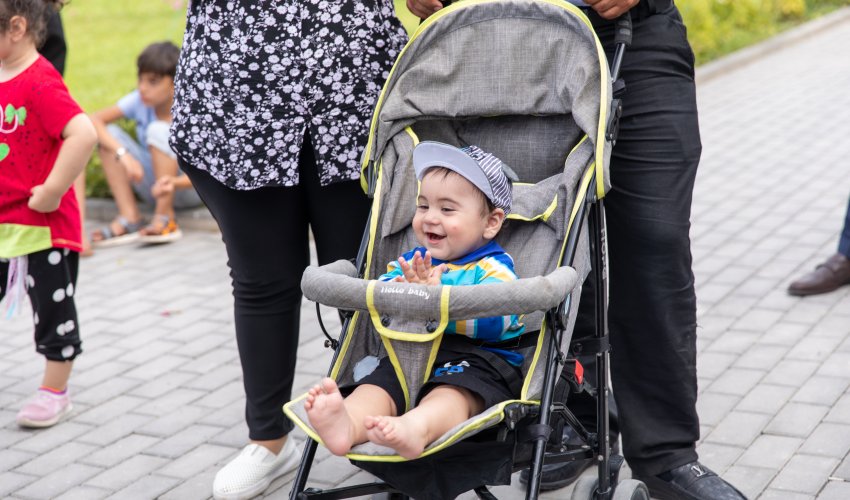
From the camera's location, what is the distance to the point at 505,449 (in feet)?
9.05

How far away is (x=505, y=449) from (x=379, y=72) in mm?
1369

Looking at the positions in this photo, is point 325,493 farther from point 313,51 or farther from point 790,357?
point 790,357

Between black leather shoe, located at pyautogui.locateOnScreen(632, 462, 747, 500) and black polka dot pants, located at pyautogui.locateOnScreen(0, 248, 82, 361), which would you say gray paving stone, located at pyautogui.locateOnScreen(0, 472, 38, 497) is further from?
black leather shoe, located at pyautogui.locateOnScreen(632, 462, 747, 500)

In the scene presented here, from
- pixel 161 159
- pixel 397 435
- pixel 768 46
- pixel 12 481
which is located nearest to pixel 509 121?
pixel 397 435

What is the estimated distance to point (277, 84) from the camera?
3502mm

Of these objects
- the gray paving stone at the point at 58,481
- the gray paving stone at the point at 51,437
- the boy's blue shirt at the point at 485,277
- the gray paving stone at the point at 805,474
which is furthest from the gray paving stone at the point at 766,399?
the gray paving stone at the point at 51,437

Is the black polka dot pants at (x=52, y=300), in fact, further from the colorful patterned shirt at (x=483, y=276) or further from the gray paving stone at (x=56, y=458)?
the colorful patterned shirt at (x=483, y=276)

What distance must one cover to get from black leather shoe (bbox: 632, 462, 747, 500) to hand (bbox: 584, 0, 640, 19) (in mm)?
1414

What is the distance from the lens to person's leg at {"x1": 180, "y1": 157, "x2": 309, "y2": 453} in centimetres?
364

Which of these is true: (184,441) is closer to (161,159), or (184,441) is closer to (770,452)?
(770,452)

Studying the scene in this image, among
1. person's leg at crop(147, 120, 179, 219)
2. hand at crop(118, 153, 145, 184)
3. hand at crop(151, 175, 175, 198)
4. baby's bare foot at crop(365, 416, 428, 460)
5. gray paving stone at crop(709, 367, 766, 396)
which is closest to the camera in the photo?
baby's bare foot at crop(365, 416, 428, 460)

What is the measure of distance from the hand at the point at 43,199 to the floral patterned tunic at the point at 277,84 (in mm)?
941

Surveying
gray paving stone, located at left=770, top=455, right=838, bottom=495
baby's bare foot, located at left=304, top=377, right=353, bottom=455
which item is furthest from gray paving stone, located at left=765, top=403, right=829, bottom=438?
baby's bare foot, located at left=304, top=377, right=353, bottom=455

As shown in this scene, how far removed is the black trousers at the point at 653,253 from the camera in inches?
134
